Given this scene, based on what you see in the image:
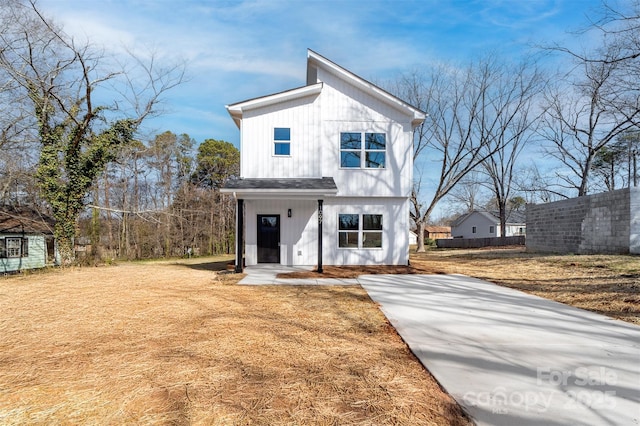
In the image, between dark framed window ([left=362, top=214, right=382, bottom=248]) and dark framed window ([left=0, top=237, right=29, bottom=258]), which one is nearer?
dark framed window ([left=362, top=214, right=382, bottom=248])

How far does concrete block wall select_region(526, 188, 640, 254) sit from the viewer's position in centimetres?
1235

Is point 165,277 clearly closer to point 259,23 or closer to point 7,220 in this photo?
point 259,23

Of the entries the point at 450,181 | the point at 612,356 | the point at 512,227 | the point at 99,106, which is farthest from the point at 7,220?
the point at 512,227

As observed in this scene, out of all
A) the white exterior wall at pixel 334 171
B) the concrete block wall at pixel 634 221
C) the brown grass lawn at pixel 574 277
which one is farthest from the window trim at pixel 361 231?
the concrete block wall at pixel 634 221

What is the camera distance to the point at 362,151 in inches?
489

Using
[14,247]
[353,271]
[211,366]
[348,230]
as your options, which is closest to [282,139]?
[348,230]

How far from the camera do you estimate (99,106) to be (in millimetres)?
13805

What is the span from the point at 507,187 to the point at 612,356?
30.8m

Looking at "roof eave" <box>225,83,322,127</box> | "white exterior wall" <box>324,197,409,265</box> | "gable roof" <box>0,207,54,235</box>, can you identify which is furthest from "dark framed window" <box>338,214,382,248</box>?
"gable roof" <box>0,207,54,235</box>

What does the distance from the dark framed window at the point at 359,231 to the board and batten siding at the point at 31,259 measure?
20.1m

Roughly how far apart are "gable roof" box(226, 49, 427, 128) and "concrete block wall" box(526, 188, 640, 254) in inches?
329

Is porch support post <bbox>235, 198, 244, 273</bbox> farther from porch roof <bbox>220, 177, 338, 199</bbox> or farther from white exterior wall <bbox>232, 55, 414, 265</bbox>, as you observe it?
white exterior wall <bbox>232, 55, 414, 265</bbox>

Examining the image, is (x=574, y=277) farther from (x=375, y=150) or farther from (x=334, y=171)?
(x=334, y=171)

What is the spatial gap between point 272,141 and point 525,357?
33.6 ft
